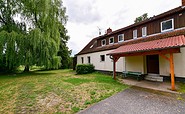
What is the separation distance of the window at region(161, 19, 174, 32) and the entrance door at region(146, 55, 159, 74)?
2.38 m

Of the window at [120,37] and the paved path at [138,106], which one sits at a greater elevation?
the window at [120,37]

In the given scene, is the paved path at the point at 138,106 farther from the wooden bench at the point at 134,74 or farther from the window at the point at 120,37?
the window at the point at 120,37

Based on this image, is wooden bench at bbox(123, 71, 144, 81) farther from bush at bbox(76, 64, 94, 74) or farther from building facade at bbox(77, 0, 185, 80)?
bush at bbox(76, 64, 94, 74)

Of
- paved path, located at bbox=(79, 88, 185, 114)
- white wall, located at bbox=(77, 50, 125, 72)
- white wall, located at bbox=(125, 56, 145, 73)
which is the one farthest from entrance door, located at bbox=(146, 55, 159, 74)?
paved path, located at bbox=(79, 88, 185, 114)

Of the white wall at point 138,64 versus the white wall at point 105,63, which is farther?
the white wall at point 105,63

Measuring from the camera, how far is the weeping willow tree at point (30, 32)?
11.1 m

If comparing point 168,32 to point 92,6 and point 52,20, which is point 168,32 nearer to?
point 92,6

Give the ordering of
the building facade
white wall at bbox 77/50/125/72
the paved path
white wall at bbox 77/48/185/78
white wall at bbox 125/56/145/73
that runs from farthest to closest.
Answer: white wall at bbox 77/50/125/72 → white wall at bbox 125/56/145/73 → white wall at bbox 77/48/185/78 → the building facade → the paved path

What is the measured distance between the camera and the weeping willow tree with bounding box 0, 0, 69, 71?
11.1 metres

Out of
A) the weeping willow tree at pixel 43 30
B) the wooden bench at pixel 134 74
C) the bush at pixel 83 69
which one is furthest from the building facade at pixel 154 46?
the weeping willow tree at pixel 43 30

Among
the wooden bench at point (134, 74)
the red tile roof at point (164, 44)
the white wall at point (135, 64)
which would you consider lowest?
the wooden bench at point (134, 74)

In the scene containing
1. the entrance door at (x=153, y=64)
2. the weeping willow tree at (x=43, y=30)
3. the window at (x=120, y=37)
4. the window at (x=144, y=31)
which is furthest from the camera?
the window at (x=120, y=37)

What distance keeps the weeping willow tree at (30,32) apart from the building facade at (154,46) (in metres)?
6.57

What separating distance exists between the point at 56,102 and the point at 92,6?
34.9 ft
